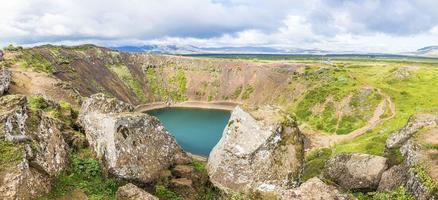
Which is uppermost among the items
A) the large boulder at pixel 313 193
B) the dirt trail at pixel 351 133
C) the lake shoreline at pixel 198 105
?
the large boulder at pixel 313 193

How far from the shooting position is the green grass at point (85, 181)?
A: 2370 cm

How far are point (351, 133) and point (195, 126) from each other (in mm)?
52704

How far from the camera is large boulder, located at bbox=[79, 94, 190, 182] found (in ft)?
88.3

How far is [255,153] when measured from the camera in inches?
1180

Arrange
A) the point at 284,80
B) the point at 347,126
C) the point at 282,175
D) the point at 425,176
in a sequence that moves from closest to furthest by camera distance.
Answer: the point at 282,175, the point at 425,176, the point at 347,126, the point at 284,80

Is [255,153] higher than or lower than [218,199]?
higher

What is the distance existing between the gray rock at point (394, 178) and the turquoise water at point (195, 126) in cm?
6676

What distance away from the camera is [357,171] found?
40.9 meters

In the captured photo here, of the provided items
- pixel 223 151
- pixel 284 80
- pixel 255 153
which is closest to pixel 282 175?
pixel 255 153

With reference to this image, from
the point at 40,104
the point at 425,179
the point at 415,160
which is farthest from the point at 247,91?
the point at 425,179

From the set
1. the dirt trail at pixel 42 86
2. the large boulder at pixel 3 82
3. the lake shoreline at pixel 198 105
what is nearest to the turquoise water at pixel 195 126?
the lake shoreline at pixel 198 105

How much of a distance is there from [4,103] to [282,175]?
20.0 metres

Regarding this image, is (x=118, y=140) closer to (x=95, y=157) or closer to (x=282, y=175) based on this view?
(x=95, y=157)

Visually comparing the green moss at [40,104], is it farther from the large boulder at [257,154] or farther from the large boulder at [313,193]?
the large boulder at [313,193]
